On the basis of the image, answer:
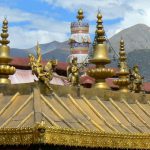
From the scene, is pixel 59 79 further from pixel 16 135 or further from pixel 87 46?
pixel 87 46

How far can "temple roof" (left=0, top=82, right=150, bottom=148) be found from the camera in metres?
9.19

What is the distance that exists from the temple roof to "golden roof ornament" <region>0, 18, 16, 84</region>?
3.57 ft

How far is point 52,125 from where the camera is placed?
30.1ft

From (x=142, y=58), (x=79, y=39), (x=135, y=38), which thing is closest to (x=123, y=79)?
(x=79, y=39)

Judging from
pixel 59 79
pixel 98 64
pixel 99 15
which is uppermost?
pixel 99 15

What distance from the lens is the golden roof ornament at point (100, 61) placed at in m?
12.0

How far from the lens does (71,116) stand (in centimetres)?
996

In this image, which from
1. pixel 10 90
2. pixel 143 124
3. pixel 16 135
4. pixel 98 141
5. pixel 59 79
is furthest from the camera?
pixel 59 79

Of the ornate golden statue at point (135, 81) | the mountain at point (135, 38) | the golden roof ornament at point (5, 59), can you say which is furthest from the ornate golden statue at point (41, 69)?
the mountain at point (135, 38)

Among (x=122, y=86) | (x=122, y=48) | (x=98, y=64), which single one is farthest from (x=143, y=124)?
(x=122, y=48)

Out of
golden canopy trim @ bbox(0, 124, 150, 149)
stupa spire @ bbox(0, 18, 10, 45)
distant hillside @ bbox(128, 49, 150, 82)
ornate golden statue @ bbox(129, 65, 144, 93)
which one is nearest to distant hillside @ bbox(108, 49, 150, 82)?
distant hillside @ bbox(128, 49, 150, 82)

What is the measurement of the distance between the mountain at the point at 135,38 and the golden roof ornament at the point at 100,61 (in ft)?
372

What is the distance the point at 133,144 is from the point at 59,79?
12669 millimetres

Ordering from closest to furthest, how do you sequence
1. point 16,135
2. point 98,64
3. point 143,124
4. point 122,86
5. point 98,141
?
point 16,135
point 98,141
point 143,124
point 98,64
point 122,86
